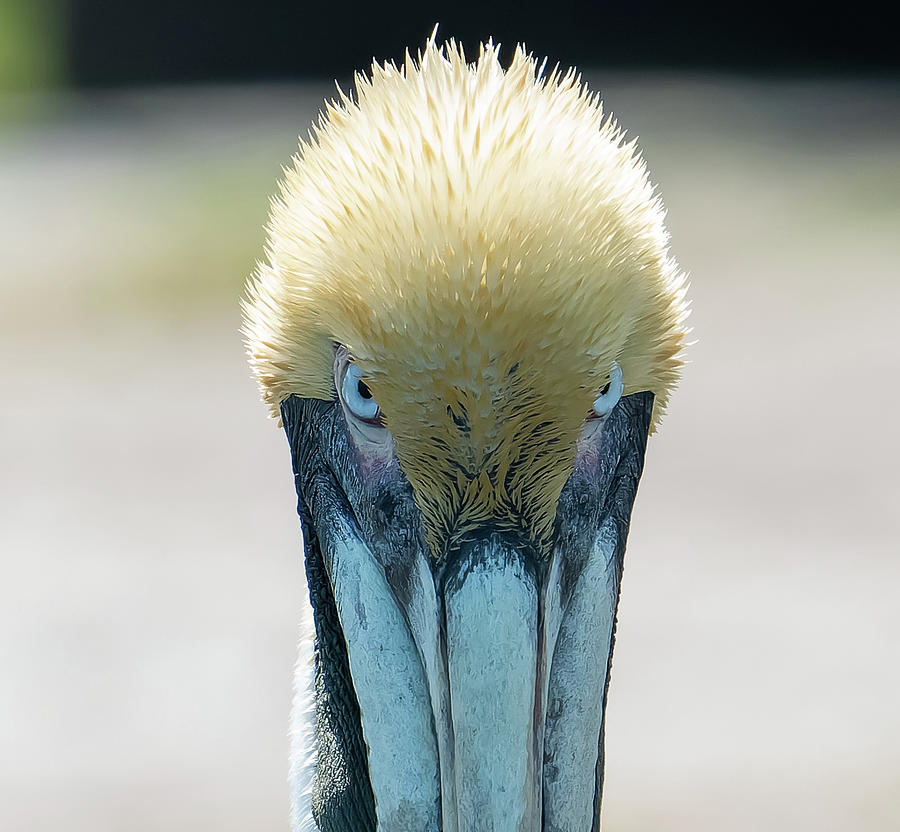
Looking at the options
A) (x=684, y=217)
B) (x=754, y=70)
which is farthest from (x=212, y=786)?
(x=754, y=70)

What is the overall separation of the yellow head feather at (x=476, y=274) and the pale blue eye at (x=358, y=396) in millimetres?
40

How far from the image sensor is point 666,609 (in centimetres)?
567

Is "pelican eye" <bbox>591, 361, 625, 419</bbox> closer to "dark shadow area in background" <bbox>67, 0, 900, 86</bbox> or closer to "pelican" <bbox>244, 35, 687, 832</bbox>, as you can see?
"pelican" <bbox>244, 35, 687, 832</bbox>

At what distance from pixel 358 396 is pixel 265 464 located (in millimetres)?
5277

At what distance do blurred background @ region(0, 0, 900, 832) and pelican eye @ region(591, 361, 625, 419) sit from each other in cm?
336

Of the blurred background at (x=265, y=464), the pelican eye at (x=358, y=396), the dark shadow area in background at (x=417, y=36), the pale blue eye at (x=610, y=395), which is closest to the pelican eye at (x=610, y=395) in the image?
the pale blue eye at (x=610, y=395)

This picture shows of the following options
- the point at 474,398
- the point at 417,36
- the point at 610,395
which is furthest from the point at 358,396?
the point at 417,36

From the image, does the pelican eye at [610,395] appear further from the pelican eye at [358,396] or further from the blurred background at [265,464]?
the blurred background at [265,464]

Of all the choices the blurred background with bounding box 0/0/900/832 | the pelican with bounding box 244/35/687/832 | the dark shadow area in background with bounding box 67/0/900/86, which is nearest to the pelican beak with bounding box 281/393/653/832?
the pelican with bounding box 244/35/687/832

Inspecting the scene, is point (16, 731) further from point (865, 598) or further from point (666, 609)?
point (865, 598)

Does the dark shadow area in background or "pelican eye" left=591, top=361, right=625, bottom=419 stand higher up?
the dark shadow area in background

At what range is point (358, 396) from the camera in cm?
165

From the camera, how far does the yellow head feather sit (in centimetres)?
153

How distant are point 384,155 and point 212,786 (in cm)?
380
